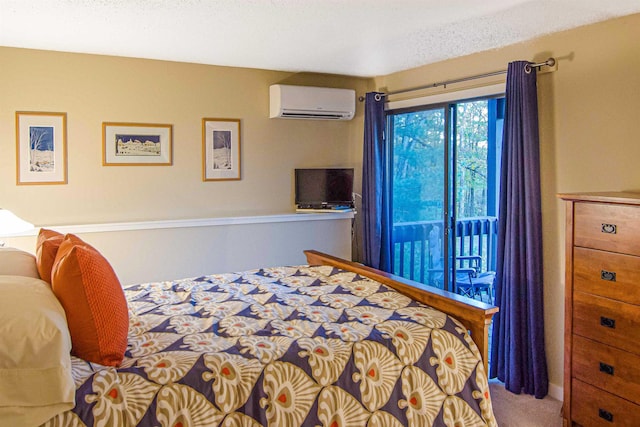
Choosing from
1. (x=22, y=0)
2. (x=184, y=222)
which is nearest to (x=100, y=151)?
(x=184, y=222)

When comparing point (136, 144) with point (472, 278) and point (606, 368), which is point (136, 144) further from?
point (606, 368)

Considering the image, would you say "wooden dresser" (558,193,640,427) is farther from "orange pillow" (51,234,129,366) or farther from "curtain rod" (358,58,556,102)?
"orange pillow" (51,234,129,366)

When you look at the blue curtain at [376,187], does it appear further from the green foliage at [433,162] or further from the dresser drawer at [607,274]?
the dresser drawer at [607,274]

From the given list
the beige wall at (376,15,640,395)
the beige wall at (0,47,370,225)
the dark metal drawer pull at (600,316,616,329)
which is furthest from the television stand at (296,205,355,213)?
the dark metal drawer pull at (600,316,616,329)

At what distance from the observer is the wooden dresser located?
2609 mm

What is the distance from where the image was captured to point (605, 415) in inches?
109

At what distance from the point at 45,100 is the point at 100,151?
1.71 feet

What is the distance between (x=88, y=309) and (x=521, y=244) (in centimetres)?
266

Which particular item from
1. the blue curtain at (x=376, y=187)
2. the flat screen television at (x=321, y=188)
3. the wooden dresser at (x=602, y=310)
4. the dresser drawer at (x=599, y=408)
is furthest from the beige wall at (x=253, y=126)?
the dresser drawer at (x=599, y=408)

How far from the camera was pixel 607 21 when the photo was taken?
3.16 m

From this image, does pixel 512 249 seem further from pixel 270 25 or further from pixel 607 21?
pixel 270 25

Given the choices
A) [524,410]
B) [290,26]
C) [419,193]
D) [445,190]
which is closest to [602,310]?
[524,410]

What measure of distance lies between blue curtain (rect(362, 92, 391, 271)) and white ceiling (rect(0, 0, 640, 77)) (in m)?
0.68

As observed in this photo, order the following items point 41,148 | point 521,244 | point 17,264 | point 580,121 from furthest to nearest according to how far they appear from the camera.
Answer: point 41,148
point 521,244
point 580,121
point 17,264
